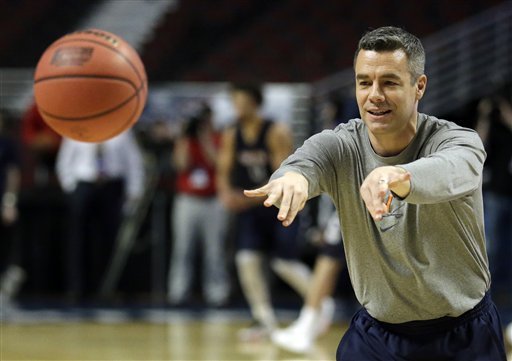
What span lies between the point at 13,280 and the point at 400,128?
262 inches

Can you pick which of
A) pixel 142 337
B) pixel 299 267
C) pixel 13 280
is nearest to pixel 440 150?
pixel 299 267

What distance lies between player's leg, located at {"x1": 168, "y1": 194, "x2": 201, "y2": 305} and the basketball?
4.61 meters

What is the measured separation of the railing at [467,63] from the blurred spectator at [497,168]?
9.38ft

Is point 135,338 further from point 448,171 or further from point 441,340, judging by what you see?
point 448,171

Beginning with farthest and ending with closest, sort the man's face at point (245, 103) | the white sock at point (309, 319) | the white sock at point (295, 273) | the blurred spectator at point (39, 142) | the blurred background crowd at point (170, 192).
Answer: the blurred spectator at point (39, 142) → the blurred background crowd at point (170, 192) → the white sock at point (295, 273) → the man's face at point (245, 103) → the white sock at point (309, 319)

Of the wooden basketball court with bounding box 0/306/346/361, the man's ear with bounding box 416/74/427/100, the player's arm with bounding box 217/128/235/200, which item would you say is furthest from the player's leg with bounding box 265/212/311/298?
the man's ear with bounding box 416/74/427/100

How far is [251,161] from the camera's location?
7.40m

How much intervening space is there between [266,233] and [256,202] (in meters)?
0.26

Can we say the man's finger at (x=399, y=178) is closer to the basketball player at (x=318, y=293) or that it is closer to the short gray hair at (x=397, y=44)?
the short gray hair at (x=397, y=44)

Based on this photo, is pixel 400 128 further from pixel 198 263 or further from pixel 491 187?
pixel 198 263

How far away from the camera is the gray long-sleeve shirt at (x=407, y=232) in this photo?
3.06 m

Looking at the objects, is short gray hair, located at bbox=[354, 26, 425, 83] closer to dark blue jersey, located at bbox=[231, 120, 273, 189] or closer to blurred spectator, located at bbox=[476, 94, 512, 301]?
dark blue jersey, located at bbox=[231, 120, 273, 189]

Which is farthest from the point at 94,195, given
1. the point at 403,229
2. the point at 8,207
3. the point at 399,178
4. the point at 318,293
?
the point at 399,178

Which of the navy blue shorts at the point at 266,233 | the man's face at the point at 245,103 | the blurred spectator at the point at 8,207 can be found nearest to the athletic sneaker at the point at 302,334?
the navy blue shorts at the point at 266,233
